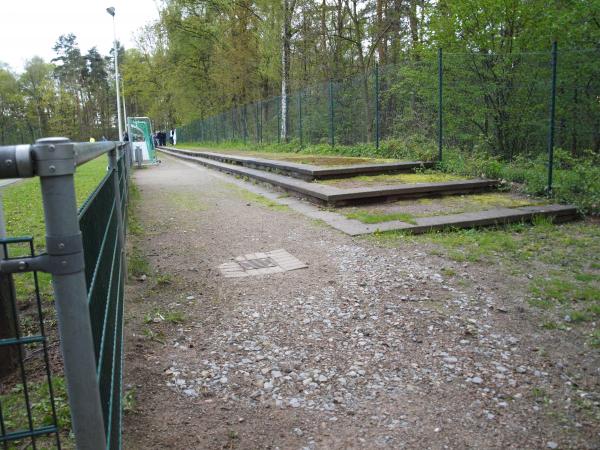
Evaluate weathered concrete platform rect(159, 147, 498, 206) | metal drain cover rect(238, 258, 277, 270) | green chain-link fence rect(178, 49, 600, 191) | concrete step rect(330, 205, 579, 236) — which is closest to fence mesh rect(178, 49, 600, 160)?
green chain-link fence rect(178, 49, 600, 191)

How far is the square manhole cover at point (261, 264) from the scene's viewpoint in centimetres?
502

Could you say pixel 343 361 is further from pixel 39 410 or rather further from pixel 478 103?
pixel 478 103

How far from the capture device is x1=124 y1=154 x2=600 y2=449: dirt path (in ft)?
8.18

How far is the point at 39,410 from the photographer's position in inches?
99.3

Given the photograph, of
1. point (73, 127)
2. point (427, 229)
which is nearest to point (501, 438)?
point (427, 229)

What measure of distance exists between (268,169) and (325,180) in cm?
384

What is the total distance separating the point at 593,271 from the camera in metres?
4.61

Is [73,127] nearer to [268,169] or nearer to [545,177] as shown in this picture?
[268,169]

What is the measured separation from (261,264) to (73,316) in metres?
4.09

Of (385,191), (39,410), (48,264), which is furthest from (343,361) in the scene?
(385,191)

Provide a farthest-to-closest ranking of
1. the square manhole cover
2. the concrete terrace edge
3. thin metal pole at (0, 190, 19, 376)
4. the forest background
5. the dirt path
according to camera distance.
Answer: the forest background → the concrete terrace edge → the square manhole cover → thin metal pole at (0, 190, 19, 376) → the dirt path

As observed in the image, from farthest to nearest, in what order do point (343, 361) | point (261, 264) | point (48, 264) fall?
1. point (261, 264)
2. point (343, 361)
3. point (48, 264)

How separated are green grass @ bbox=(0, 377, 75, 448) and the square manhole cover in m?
2.32

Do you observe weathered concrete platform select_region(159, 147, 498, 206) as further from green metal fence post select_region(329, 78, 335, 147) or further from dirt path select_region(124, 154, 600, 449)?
green metal fence post select_region(329, 78, 335, 147)
